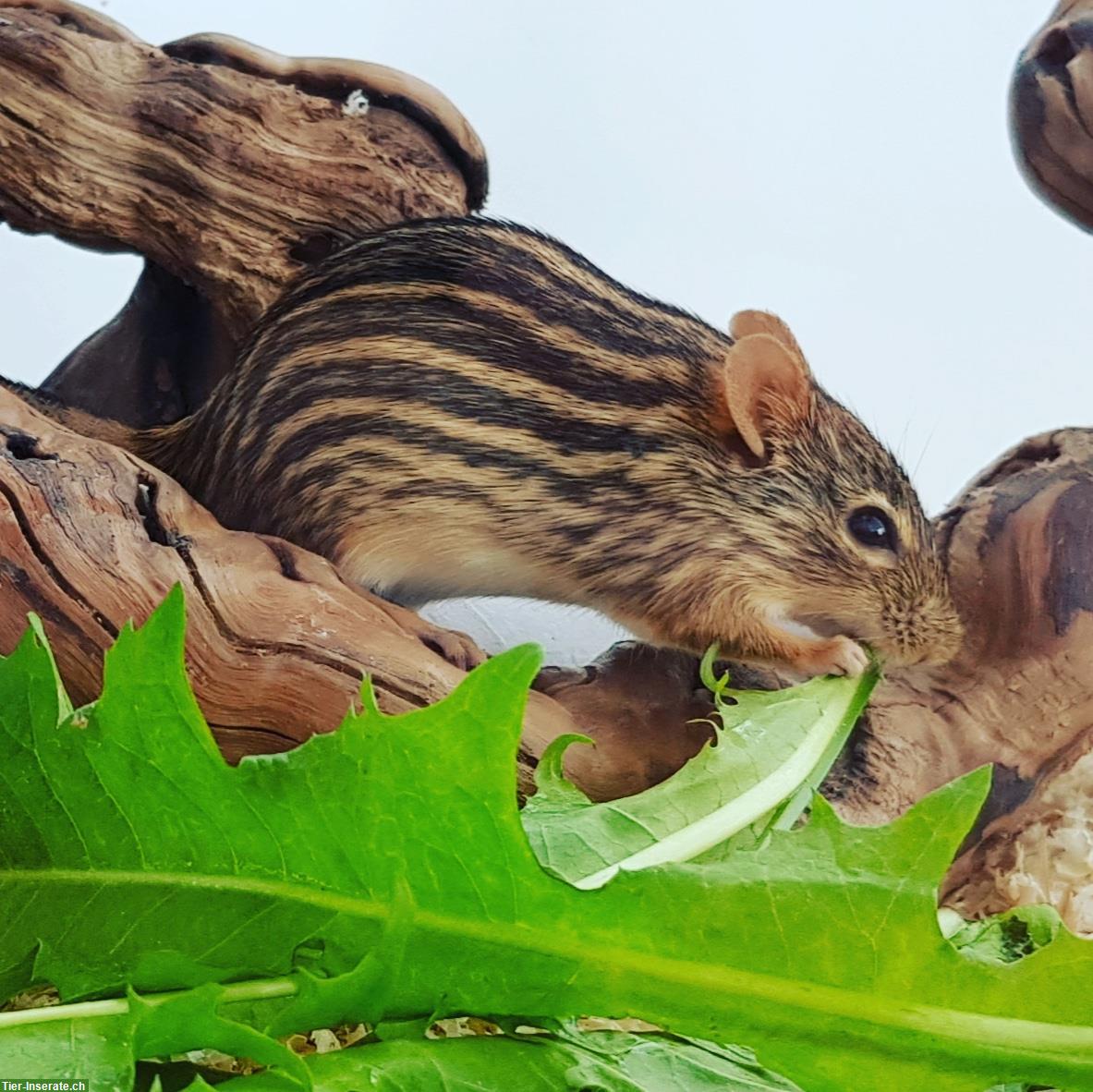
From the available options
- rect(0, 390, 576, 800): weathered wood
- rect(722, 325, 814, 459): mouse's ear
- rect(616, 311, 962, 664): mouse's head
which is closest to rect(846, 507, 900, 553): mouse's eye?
rect(616, 311, 962, 664): mouse's head

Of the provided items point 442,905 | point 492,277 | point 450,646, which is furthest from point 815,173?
point 442,905

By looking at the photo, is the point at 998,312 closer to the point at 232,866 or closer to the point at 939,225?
the point at 939,225

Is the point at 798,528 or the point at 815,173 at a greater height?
the point at 815,173

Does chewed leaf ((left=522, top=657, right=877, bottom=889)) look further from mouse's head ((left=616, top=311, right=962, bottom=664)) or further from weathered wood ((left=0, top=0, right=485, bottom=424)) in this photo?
weathered wood ((left=0, top=0, right=485, bottom=424))

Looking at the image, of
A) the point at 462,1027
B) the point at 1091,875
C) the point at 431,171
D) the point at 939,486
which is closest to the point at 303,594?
the point at 462,1027

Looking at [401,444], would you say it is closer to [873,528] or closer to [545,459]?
[545,459]
